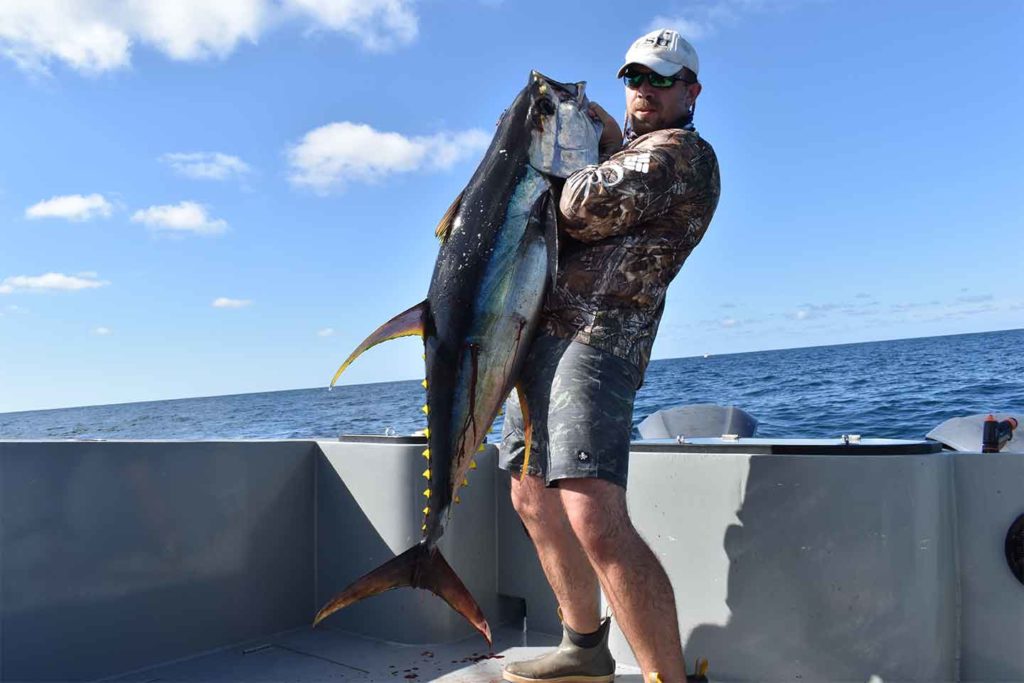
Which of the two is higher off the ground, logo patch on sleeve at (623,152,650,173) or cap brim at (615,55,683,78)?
cap brim at (615,55,683,78)

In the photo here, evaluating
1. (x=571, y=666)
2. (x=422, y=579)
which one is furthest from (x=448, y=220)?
(x=571, y=666)

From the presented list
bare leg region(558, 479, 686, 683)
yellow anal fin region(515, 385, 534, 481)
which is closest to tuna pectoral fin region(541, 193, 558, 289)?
yellow anal fin region(515, 385, 534, 481)

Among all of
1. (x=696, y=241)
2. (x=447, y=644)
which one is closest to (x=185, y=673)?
(x=447, y=644)

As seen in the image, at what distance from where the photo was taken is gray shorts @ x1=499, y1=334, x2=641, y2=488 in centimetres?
218

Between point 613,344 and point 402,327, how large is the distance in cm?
63

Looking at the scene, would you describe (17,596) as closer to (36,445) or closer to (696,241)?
(36,445)

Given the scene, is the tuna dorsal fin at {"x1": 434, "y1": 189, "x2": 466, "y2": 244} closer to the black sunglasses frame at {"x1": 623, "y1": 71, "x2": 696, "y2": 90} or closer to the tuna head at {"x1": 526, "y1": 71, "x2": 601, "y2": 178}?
the tuna head at {"x1": 526, "y1": 71, "x2": 601, "y2": 178}

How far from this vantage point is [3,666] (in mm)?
2604

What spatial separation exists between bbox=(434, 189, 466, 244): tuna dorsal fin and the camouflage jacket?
341mm

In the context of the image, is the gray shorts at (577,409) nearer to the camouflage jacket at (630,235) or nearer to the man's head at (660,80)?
the camouflage jacket at (630,235)

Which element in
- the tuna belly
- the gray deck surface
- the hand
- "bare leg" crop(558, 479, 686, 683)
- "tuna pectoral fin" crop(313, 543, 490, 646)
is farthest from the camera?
the gray deck surface

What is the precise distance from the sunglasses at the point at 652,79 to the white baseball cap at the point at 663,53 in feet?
0.08

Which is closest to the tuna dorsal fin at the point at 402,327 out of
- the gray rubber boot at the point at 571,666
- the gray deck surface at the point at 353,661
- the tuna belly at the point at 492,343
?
the tuna belly at the point at 492,343

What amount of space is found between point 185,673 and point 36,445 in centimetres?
97
